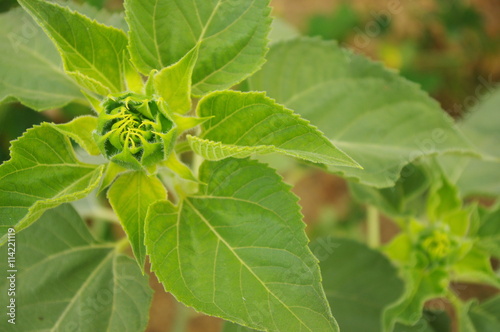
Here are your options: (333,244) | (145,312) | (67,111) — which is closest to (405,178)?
(333,244)

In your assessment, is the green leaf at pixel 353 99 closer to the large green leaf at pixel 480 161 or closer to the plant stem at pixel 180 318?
the large green leaf at pixel 480 161

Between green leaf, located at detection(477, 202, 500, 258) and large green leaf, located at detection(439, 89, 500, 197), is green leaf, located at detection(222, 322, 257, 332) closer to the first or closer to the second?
green leaf, located at detection(477, 202, 500, 258)

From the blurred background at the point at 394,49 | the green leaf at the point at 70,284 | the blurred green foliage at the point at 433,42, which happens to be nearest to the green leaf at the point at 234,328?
the green leaf at the point at 70,284

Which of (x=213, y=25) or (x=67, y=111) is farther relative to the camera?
(x=67, y=111)

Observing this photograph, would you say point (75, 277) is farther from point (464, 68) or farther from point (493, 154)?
point (464, 68)

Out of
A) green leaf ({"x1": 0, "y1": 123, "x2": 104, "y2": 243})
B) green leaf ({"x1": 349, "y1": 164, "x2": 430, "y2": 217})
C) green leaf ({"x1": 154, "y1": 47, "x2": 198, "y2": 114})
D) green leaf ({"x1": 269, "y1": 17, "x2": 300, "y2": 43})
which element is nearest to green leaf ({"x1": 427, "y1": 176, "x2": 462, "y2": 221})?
green leaf ({"x1": 349, "y1": 164, "x2": 430, "y2": 217})

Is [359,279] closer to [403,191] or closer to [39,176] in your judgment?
[403,191]
